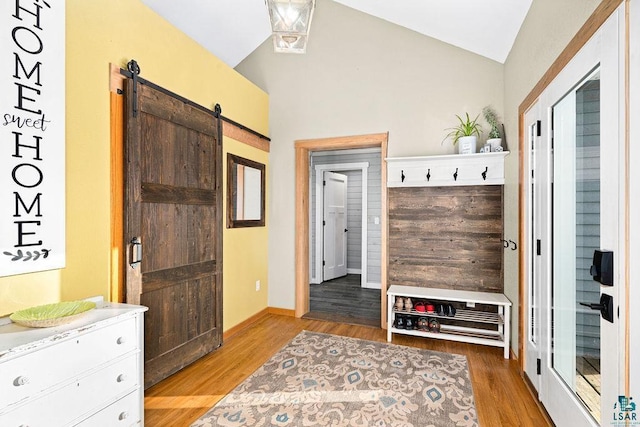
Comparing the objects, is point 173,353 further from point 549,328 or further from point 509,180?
point 509,180

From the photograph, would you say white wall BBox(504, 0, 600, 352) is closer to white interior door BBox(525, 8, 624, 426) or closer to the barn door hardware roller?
white interior door BBox(525, 8, 624, 426)

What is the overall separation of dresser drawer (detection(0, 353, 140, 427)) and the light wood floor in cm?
47

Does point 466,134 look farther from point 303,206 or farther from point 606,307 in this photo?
point 606,307

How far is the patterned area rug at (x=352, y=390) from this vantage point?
6.48ft

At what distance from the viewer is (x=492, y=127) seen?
3158mm

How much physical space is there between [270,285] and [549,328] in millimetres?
2910

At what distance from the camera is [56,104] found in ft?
5.67

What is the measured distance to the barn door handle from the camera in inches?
84.5

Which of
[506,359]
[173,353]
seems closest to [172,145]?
[173,353]

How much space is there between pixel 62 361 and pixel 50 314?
255mm

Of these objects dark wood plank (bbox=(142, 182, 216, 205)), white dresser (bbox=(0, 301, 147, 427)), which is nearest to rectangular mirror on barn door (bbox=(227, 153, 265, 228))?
dark wood plank (bbox=(142, 182, 216, 205))

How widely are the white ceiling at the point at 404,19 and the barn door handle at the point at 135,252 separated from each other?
2126 mm

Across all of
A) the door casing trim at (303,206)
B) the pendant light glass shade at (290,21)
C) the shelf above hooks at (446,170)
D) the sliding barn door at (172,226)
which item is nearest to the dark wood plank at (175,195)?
the sliding barn door at (172,226)

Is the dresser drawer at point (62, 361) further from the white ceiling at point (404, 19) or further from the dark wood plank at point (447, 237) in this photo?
the white ceiling at point (404, 19)
